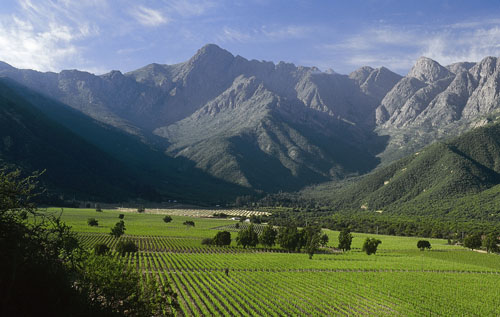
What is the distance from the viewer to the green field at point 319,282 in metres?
56.6

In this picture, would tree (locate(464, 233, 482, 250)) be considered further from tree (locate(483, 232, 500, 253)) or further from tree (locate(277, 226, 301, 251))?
tree (locate(277, 226, 301, 251))

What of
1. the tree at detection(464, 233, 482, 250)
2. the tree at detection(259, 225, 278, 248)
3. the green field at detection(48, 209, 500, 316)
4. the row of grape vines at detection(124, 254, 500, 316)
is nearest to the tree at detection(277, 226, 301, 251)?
the tree at detection(259, 225, 278, 248)

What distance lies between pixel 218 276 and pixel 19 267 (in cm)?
6809

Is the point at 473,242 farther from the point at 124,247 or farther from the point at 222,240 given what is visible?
the point at 124,247

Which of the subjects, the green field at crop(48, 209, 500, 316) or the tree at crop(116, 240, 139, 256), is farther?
the tree at crop(116, 240, 139, 256)

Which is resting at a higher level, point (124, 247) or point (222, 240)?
point (124, 247)

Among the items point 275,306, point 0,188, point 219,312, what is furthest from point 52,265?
point 275,306

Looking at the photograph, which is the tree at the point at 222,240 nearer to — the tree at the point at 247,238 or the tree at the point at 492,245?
the tree at the point at 247,238

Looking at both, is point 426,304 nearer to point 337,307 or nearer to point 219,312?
point 337,307

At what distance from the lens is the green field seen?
5656cm

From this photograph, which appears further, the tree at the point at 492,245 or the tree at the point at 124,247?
the tree at the point at 492,245

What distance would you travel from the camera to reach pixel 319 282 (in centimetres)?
7681

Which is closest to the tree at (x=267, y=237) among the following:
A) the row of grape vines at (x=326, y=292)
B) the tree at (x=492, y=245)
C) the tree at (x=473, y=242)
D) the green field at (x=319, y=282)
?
the green field at (x=319, y=282)

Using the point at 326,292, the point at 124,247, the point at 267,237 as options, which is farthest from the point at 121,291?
the point at 267,237
